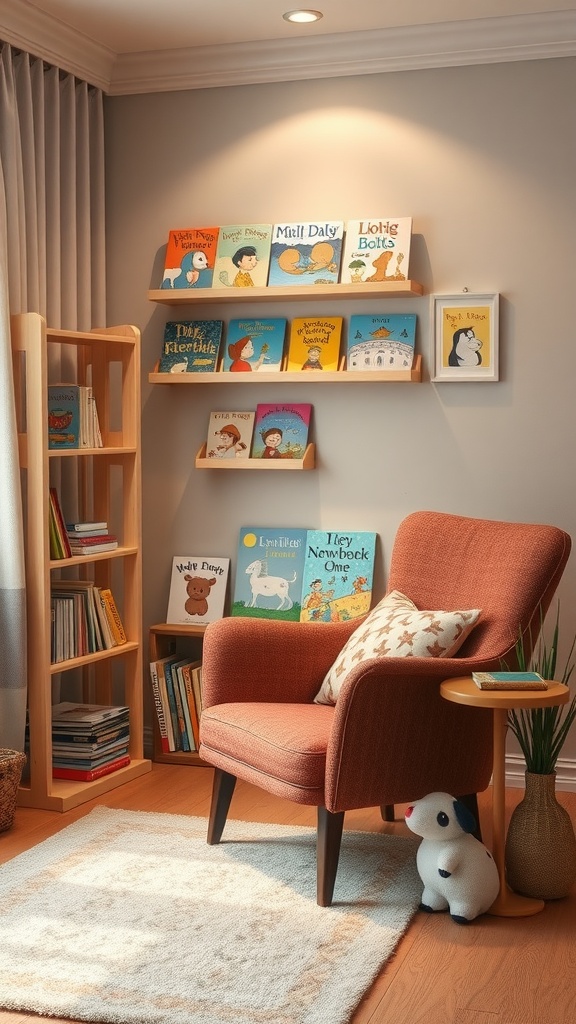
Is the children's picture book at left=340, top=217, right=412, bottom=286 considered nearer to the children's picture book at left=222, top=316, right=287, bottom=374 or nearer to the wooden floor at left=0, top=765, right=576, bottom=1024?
the children's picture book at left=222, top=316, right=287, bottom=374

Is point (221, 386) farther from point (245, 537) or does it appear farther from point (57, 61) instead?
point (57, 61)

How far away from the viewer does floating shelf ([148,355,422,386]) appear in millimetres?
3842

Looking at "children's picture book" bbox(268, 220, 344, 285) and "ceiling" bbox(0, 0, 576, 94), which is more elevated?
"ceiling" bbox(0, 0, 576, 94)

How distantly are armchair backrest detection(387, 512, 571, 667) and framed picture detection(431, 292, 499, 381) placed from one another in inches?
23.6

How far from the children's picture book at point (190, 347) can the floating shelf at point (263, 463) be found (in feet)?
0.31

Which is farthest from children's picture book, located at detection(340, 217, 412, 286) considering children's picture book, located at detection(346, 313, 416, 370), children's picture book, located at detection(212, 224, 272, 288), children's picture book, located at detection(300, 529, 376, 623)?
children's picture book, located at detection(300, 529, 376, 623)

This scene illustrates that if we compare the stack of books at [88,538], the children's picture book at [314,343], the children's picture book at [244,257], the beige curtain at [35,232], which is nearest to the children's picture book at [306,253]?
the children's picture book at [244,257]

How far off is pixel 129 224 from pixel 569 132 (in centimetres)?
166

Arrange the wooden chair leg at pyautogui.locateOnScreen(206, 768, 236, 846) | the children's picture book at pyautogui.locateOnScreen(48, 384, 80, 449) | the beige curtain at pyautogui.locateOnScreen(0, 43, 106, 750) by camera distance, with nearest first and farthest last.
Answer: the wooden chair leg at pyautogui.locateOnScreen(206, 768, 236, 846) → the beige curtain at pyautogui.locateOnScreen(0, 43, 106, 750) → the children's picture book at pyautogui.locateOnScreen(48, 384, 80, 449)

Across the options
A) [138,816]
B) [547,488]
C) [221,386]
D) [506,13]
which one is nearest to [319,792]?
[138,816]

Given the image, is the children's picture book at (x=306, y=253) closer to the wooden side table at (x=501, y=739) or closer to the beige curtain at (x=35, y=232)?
the beige curtain at (x=35, y=232)

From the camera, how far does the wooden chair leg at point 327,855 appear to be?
2816mm

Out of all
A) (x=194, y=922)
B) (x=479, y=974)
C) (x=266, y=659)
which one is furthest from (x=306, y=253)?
(x=479, y=974)

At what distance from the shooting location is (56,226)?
3986 mm
